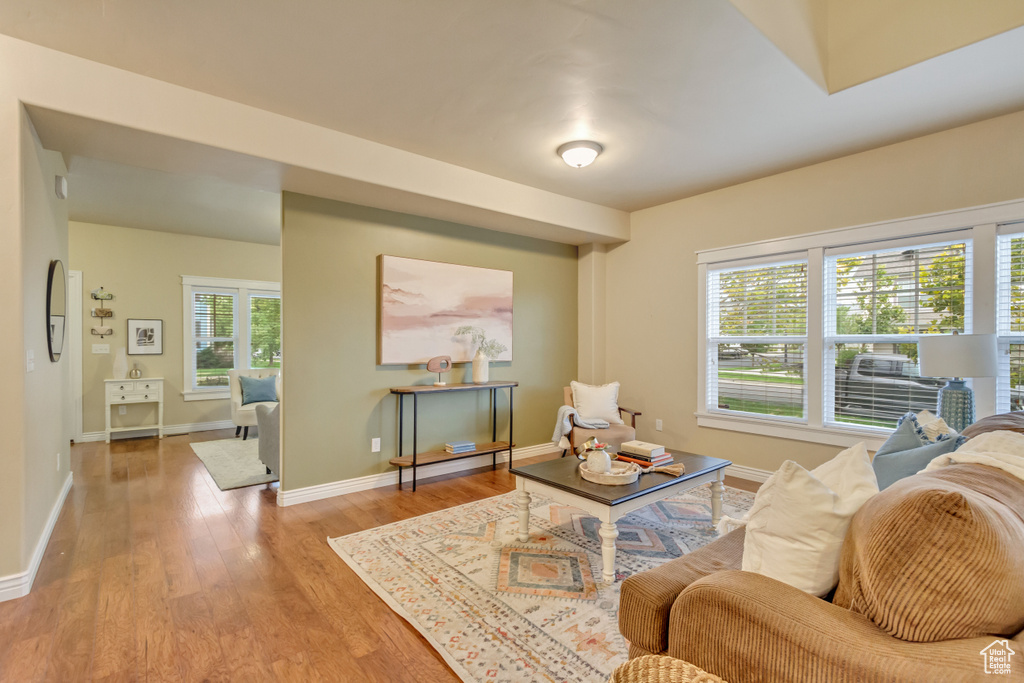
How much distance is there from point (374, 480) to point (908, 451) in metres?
3.54

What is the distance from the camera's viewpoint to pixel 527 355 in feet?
16.9

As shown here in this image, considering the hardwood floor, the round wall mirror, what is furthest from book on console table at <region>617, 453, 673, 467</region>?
the round wall mirror

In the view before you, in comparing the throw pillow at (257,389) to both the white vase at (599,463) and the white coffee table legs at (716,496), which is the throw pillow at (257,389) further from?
the white coffee table legs at (716,496)

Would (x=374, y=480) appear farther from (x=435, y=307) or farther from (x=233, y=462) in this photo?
(x=233, y=462)

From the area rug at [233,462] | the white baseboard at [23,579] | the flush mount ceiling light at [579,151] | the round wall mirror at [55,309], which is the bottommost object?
the area rug at [233,462]

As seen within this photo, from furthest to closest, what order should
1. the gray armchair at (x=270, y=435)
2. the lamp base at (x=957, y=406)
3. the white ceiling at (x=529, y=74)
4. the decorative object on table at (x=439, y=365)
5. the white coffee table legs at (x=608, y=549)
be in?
the decorative object on table at (x=439, y=365)
the gray armchair at (x=270, y=435)
the lamp base at (x=957, y=406)
the white coffee table legs at (x=608, y=549)
the white ceiling at (x=529, y=74)

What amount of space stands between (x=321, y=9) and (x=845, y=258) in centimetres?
388

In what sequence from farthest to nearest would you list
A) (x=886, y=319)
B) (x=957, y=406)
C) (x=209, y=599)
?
(x=886, y=319), (x=957, y=406), (x=209, y=599)

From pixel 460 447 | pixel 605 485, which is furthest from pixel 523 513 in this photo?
pixel 460 447

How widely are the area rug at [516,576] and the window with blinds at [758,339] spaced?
1.02m

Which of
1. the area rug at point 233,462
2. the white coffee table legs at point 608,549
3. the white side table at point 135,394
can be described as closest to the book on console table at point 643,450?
the white coffee table legs at point 608,549

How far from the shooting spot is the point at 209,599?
7.47ft

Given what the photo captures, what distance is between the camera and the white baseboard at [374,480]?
365 cm

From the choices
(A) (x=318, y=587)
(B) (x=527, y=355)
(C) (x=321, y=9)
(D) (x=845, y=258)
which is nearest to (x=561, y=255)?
(B) (x=527, y=355)
